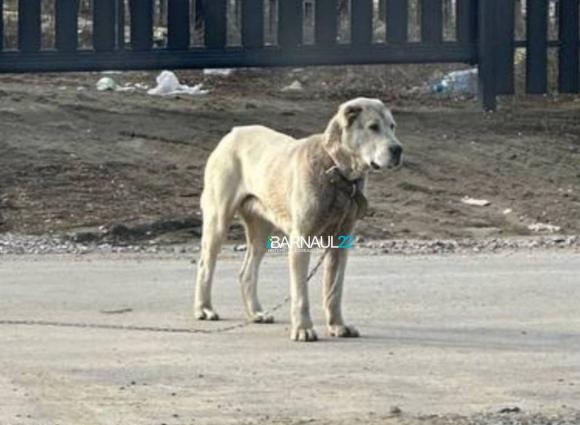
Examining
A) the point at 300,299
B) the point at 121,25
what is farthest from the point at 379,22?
the point at 300,299

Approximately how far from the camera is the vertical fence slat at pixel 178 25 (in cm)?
2169

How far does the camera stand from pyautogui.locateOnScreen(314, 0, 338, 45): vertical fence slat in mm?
22016

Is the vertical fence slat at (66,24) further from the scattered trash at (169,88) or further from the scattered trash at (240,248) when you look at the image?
the scattered trash at (240,248)

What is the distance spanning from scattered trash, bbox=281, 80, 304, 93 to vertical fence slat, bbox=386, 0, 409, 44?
7.12 ft

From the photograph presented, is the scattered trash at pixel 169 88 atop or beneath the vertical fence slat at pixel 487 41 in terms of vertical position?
→ beneath

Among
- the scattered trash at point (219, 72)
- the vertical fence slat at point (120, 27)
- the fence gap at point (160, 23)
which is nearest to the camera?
the vertical fence slat at point (120, 27)

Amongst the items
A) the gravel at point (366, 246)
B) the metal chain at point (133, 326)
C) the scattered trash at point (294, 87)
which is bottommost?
the gravel at point (366, 246)

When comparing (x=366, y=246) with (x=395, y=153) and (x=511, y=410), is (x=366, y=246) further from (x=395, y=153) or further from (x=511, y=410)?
(x=511, y=410)

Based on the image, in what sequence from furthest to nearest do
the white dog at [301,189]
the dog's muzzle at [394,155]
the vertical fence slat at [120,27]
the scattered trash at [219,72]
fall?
Result: the scattered trash at [219,72], the vertical fence slat at [120,27], the white dog at [301,189], the dog's muzzle at [394,155]

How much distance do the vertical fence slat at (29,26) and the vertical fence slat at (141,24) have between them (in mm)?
1070

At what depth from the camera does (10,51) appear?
2125 cm

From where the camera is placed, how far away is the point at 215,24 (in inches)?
861

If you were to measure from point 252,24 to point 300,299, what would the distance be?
33.6ft

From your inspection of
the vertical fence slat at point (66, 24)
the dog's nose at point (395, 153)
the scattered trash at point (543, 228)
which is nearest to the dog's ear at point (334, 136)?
the dog's nose at point (395, 153)
